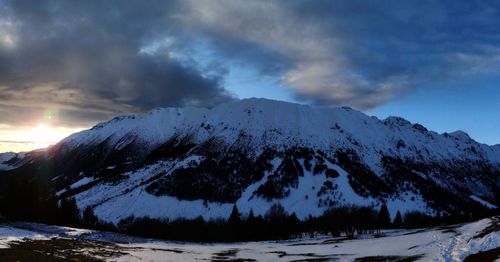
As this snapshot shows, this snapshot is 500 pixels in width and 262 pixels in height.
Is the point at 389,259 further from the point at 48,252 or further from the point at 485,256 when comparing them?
the point at 48,252

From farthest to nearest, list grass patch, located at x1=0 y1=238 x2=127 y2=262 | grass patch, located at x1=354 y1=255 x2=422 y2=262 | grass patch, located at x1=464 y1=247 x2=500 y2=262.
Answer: grass patch, located at x1=354 y1=255 x2=422 y2=262 → grass patch, located at x1=0 y1=238 x2=127 y2=262 → grass patch, located at x1=464 y1=247 x2=500 y2=262

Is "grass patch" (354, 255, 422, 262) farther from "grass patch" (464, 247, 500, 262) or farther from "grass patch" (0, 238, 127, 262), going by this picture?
"grass patch" (0, 238, 127, 262)


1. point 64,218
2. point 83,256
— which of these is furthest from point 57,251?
point 64,218

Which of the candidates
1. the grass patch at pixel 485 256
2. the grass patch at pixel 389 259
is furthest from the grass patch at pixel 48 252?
the grass patch at pixel 485 256

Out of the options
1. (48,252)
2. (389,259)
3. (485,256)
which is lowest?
(389,259)

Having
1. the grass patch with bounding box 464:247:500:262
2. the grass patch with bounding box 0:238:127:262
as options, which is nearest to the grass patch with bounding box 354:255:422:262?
the grass patch with bounding box 464:247:500:262

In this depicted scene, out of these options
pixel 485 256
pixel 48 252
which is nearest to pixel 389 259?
pixel 485 256

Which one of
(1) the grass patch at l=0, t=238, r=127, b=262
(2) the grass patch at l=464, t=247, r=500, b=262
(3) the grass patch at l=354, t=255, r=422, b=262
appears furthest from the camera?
(3) the grass patch at l=354, t=255, r=422, b=262

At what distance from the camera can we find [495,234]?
5322 centimetres

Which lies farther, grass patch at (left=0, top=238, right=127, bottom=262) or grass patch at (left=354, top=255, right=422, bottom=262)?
grass patch at (left=354, top=255, right=422, bottom=262)

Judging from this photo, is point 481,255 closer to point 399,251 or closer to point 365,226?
point 399,251

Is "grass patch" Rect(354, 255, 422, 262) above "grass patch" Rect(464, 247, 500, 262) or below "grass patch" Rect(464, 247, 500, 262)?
below

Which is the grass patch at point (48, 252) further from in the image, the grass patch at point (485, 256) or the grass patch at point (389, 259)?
the grass patch at point (485, 256)

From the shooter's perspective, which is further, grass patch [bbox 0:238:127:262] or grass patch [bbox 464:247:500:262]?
grass patch [bbox 0:238:127:262]
